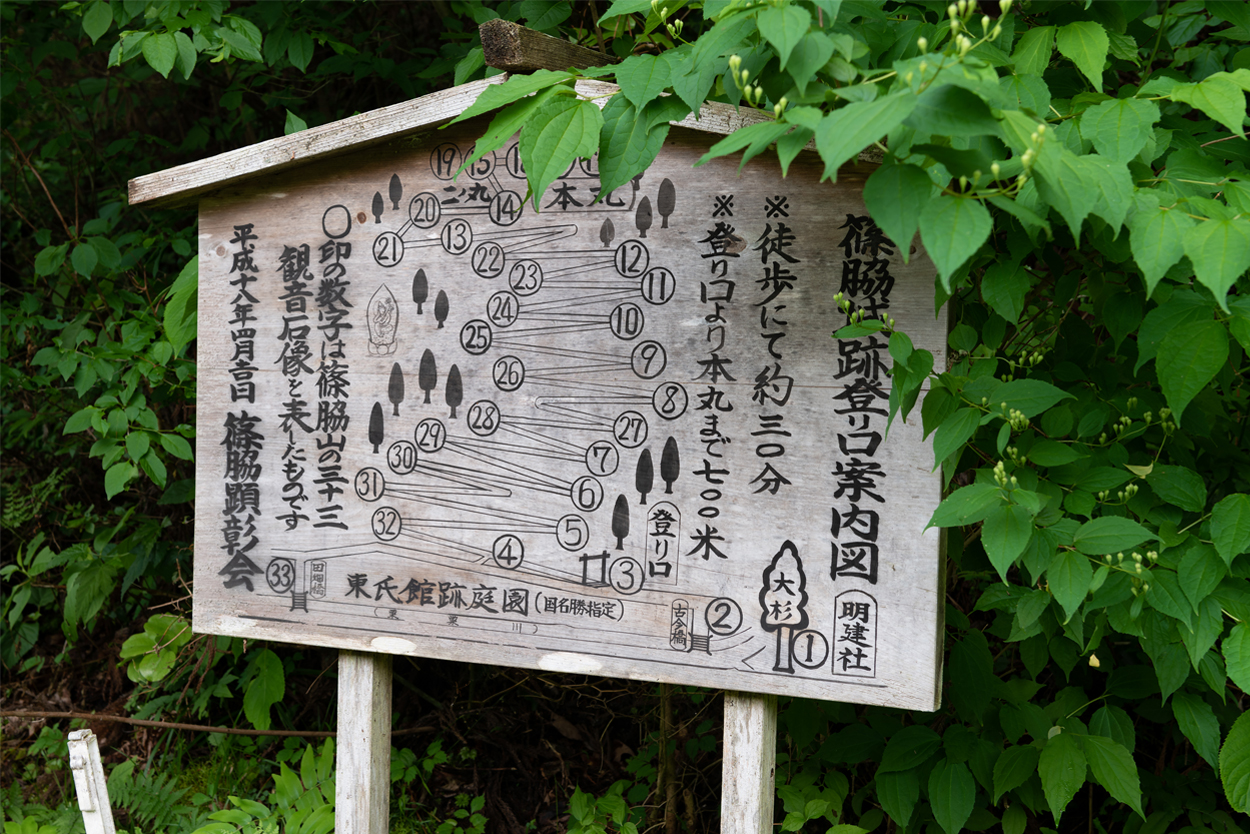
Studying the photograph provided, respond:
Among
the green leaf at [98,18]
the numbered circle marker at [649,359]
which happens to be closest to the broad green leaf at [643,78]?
the numbered circle marker at [649,359]

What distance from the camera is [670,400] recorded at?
197 centimetres

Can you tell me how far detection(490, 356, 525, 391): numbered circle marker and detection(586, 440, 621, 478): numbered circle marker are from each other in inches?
9.7

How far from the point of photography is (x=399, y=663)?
3707 mm

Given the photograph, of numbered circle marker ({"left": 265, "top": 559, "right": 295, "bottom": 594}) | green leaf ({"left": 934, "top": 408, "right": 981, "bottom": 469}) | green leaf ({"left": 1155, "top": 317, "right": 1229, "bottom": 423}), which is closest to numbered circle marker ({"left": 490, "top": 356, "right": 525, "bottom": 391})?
numbered circle marker ({"left": 265, "top": 559, "right": 295, "bottom": 594})

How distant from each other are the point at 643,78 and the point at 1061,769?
65.6 inches

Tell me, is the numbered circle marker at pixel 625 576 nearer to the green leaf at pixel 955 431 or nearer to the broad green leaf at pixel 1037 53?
the green leaf at pixel 955 431

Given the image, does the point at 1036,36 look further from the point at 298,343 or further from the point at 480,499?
the point at 298,343

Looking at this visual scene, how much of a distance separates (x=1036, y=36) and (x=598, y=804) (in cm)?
226

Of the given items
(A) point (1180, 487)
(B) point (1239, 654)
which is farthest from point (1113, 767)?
(A) point (1180, 487)

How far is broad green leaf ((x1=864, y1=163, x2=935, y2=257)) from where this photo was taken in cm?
116

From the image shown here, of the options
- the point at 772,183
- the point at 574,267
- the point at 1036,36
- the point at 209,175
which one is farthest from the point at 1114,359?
the point at 209,175

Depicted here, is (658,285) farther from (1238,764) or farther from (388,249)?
(1238,764)

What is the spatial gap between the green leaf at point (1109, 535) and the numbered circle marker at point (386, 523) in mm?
1506

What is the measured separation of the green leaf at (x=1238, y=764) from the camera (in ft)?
5.40
